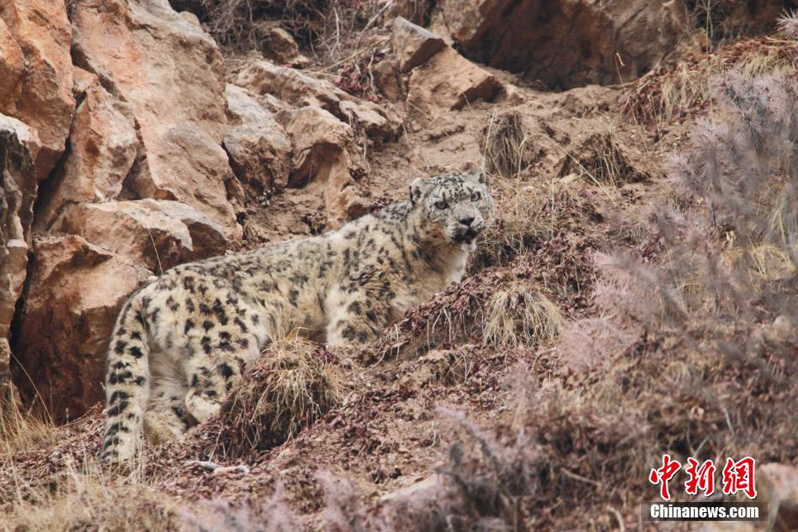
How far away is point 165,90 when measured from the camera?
1124 cm

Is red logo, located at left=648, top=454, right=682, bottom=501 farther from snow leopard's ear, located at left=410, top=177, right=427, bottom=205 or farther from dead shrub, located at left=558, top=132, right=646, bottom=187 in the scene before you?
dead shrub, located at left=558, top=132, right=646, bottom=187

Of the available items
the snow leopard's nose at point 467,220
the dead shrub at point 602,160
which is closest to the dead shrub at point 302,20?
the dead shrub at point 602,160

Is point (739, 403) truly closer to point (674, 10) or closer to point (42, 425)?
point (42, 425)

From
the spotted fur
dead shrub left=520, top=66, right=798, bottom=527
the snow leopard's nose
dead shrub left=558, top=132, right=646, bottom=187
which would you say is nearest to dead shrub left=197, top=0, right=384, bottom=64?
dead shrub left=558, top=132, right=646, bottom=187

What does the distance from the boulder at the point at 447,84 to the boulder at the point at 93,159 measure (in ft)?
15.8

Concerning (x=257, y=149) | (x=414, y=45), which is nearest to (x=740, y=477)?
(x=257, y=149)

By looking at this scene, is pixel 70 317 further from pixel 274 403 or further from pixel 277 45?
pixel 277 45

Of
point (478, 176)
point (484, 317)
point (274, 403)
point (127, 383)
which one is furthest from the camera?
point (478, 176)

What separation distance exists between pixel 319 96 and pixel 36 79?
4.50 m

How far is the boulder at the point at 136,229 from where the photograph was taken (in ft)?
30.4

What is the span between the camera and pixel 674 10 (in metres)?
13.0

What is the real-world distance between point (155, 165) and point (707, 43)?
22.8 feet

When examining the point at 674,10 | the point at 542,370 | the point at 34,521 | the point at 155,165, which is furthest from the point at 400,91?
the point at 34,521

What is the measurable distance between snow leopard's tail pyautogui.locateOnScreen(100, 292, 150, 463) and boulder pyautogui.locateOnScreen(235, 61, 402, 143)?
5.38 metres
